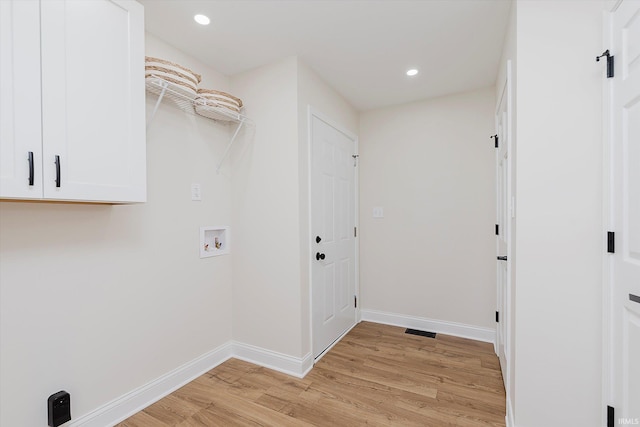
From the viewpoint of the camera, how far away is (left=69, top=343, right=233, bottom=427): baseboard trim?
1665mm

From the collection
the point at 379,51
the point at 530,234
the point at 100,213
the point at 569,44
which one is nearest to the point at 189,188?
the point at 100,213

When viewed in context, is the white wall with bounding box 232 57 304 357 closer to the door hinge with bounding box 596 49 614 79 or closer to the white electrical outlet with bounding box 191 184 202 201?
Result: the white electrical outlet with bounding box 191 184 202 201

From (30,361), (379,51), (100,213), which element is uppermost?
(379,51)

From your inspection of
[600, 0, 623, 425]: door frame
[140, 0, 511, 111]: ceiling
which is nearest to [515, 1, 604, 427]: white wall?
[600, 0, 623, 425]: door frame

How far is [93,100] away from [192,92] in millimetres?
672

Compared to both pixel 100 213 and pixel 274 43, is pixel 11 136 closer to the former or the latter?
pixel 100 213

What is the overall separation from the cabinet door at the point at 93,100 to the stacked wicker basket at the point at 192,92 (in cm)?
17

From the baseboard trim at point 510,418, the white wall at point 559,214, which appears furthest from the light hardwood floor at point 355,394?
the white wall at point 559,214

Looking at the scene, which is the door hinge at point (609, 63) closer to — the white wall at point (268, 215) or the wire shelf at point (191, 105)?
the white wall at point (268, 215)

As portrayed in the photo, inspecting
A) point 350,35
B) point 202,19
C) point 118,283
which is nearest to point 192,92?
point 202,19

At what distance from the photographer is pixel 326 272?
272cm

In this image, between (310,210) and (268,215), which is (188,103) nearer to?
(268,215)

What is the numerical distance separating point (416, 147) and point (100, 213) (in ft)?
9.56

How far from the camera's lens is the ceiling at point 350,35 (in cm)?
174
